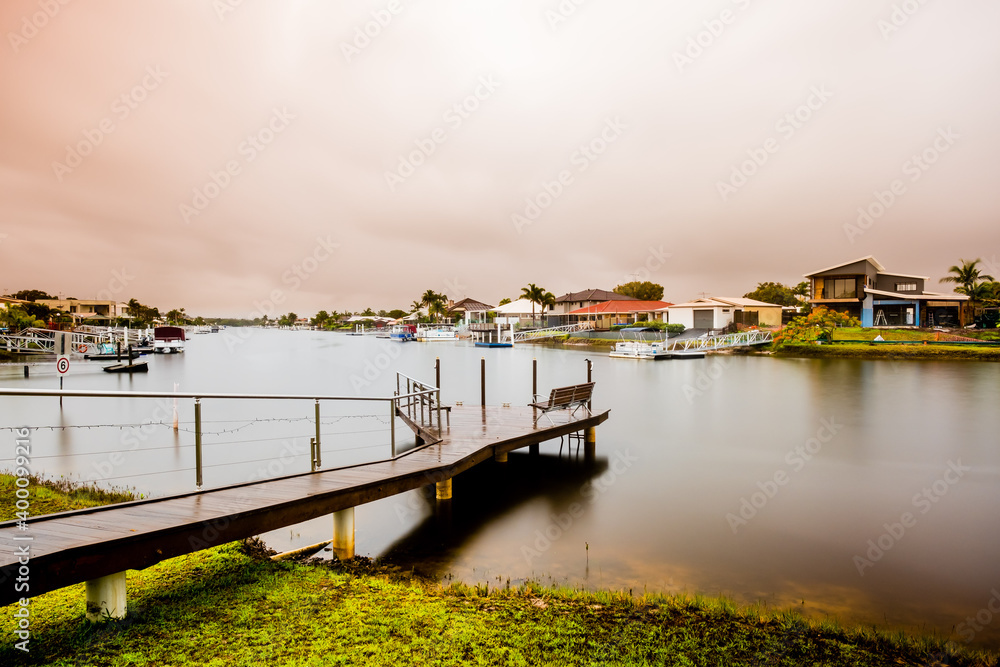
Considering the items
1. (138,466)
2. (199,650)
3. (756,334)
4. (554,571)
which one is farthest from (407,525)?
Answer: (756,334)

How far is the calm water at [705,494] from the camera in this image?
22.3 ft

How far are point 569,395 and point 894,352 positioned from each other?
3977cm

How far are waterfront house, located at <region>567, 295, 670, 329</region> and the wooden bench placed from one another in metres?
57.5

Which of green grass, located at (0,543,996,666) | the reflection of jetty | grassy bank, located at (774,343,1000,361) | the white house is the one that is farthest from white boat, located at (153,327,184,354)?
green grass, located at (0,543,996,666)

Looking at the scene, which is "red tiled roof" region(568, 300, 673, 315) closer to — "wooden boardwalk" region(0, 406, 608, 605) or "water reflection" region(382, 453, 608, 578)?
"water reflection" region(382, 453, 608, 578)

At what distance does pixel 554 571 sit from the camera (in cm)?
701

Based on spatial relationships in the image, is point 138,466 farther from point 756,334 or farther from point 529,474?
point 756,334

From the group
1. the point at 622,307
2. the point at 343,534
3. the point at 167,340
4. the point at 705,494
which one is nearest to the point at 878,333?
the point at 622,307

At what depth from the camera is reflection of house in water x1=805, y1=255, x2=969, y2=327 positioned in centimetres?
4825

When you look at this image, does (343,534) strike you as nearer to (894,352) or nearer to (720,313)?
(894,352)

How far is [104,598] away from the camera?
403 cm

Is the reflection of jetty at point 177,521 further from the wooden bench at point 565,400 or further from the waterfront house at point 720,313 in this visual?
the waterfront house at point 720,313

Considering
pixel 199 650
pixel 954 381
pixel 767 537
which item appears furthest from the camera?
pixel 954 381

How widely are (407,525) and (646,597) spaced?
4.11 meters
